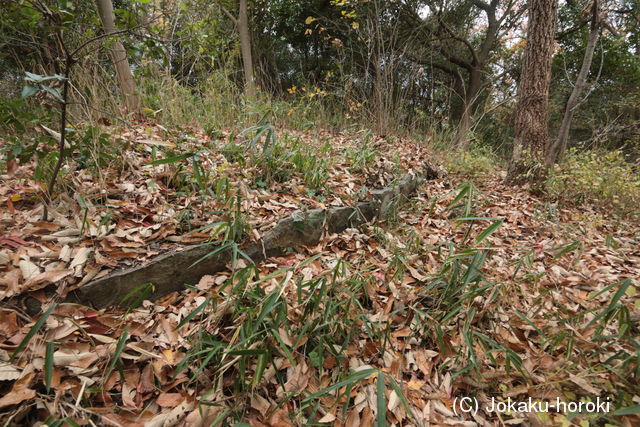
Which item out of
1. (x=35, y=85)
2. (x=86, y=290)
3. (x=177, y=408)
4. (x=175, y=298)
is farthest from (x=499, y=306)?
(x=35, y=85)

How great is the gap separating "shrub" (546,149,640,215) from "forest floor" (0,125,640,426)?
1.22m

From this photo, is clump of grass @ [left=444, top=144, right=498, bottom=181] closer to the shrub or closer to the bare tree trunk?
the bare tree trunk

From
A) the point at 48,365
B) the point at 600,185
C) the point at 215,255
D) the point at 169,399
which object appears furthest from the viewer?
the point at 600,185

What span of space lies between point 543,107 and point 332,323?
3.67 metres

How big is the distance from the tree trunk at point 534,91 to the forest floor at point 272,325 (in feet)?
5.51

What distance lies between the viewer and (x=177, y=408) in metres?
1.00

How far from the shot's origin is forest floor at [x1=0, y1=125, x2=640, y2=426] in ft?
3.29

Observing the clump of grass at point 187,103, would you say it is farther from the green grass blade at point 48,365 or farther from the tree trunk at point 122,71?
the green grass blade at point 48,365

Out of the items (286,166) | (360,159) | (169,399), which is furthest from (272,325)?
(360,159)

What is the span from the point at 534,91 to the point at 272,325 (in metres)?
3.84

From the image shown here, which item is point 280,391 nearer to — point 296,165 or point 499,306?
point 499,306

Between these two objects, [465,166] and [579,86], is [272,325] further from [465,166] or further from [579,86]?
[579,86]

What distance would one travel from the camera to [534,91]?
10.4ft

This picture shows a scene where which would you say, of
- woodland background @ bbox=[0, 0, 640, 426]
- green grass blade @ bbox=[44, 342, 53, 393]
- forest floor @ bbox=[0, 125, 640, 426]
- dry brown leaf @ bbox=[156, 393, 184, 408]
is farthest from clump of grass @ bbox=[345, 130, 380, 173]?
green grass blade @ bbox=[44, 342, 53, 393]
